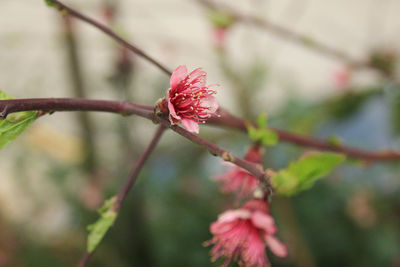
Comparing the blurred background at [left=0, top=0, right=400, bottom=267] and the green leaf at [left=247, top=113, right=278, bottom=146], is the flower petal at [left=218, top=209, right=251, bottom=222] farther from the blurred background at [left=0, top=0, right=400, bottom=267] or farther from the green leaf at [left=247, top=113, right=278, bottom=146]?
the blurred background at [left=0, top=0, right=400, bottom=267]

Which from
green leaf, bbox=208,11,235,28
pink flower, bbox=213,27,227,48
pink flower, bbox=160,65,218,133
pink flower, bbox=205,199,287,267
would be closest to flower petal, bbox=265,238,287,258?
pink flower, bbox=205,199,287,267

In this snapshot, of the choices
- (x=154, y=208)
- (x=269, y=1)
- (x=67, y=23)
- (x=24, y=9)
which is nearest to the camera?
(x=67, y=23)

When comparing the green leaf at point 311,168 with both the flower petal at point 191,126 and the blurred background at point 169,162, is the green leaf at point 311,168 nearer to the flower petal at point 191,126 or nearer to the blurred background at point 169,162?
the flower petal at point 191,126

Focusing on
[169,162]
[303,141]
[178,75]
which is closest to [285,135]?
[303,141]

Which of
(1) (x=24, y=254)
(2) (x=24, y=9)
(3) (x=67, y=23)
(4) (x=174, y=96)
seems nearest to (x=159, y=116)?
(4) (x=174, y=96)

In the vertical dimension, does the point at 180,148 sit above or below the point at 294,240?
above

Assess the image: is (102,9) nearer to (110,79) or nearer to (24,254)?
(110,79)

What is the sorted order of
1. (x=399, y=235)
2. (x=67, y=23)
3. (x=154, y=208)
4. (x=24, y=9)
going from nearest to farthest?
(x=67, y=23) → (x=399, y=235) → (x=154, y=208) → (x=24, y=9)
